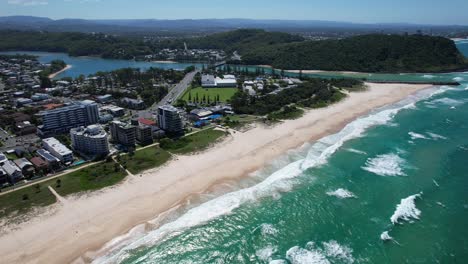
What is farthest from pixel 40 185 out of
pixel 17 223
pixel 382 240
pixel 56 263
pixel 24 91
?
pixel 24 91

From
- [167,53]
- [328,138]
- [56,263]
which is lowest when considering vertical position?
[56,263]

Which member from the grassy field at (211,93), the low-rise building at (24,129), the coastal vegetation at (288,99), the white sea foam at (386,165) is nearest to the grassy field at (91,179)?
the low-rise building at (24,129)

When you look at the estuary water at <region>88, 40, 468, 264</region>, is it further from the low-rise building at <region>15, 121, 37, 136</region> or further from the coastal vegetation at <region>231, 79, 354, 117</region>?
the low-rise building at <region>15, 121, 37, 136</region>

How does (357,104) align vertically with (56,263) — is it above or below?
above

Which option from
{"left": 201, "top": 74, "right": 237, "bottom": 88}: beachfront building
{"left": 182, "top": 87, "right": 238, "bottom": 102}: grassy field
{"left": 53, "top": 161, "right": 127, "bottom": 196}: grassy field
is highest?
{"left": 201, "top": 74, "right": 237, "bottom": 88}: beachfront building

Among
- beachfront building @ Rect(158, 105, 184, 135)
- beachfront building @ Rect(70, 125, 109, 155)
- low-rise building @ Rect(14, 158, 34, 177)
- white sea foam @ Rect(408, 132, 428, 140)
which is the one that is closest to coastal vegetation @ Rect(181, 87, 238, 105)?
beachfront building @ Rect(158, 105, 184, 135)

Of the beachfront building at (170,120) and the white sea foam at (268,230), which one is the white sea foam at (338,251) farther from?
the beachfront building at (170,120)

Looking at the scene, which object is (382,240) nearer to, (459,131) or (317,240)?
(317,240)
